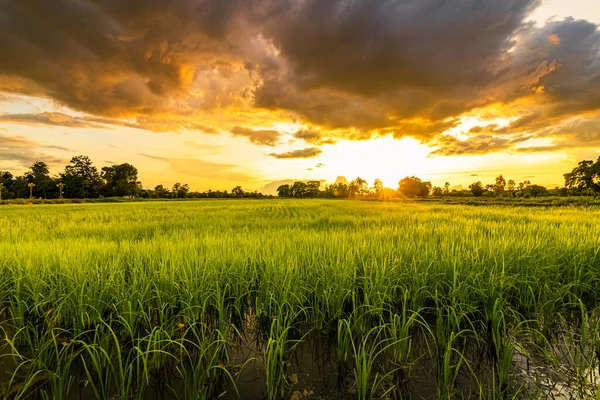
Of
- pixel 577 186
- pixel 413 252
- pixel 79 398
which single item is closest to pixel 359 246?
pixel 413 252

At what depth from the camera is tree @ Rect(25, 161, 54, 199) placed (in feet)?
259

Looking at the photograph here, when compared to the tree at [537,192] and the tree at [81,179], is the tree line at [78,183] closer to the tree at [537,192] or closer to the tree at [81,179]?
the tree at [81,179]

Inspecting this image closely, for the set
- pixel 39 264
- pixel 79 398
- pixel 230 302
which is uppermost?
pixel 39 264

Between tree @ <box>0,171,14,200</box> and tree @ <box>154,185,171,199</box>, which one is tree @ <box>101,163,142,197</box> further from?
tree @ <box>0,171,14,200</box>

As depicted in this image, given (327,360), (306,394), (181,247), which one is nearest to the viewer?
(306,394)

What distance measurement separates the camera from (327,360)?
2.31m

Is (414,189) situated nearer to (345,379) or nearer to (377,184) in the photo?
(377,184)

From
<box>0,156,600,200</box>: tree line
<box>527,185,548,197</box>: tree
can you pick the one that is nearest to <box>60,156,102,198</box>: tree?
<box>0,156,600,200</box>: tree line

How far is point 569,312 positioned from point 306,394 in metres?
3.51

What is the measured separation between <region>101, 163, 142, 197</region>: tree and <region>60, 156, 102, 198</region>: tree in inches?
107

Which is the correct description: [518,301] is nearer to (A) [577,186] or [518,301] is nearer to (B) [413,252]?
(B) [413,252]

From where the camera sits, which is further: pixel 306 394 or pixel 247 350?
pixel 247 350

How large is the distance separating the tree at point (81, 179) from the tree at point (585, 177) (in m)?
133

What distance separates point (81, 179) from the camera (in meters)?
82.9
